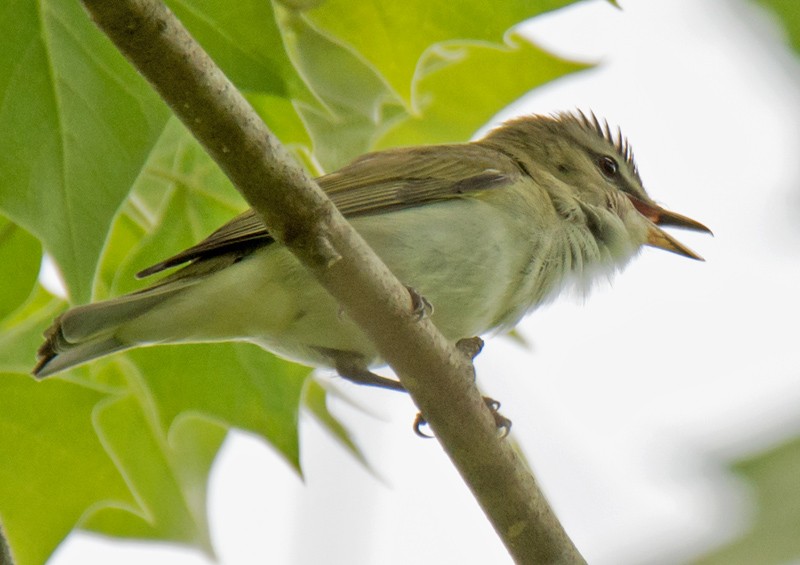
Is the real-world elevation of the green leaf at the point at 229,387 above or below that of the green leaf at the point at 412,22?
Result: below

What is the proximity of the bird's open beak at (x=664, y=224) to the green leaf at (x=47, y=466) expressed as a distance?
2617 millimetres

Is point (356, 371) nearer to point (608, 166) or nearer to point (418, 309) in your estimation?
point (418, 309)

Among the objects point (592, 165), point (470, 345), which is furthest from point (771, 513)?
point (592, 165)

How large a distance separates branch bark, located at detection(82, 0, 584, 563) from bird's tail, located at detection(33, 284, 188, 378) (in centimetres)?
79

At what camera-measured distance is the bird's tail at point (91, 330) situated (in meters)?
2.55

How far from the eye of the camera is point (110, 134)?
227 centimetres

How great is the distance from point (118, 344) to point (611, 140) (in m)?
2.99

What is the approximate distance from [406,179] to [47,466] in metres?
1.56

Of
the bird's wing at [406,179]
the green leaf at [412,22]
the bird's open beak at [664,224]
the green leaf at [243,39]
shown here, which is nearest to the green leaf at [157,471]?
the bird's wing at [406,179]

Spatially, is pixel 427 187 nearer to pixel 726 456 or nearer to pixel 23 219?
pixel 23 219

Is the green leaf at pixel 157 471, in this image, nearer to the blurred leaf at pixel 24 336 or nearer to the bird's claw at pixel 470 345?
the blurred leaf at pixel 24 336

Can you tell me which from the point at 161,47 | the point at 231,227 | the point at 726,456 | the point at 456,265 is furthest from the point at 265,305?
the point at 726,456

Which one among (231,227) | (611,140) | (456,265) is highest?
(611,140)

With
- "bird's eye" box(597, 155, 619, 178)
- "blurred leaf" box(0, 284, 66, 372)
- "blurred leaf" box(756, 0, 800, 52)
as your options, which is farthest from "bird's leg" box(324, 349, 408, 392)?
"blurred leaf" box(756, 0, 800, 52)
